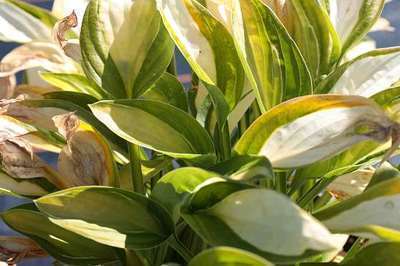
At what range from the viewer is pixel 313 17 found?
0.55 m

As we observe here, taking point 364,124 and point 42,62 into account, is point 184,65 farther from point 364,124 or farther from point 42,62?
point 364,124

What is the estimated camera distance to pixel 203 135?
0.49 meters

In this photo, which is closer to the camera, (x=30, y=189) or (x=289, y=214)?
(x=289, y=214)

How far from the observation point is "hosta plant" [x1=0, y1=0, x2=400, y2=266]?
1.32ft

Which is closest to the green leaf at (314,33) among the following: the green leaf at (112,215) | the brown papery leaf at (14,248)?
the green leaf at (112,215)

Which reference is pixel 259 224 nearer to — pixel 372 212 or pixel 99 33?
pixel 372 212

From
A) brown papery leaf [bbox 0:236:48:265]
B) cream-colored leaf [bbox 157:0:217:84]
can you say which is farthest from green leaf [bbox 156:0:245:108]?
brown papery leaf [bbox 0:236:48:265]

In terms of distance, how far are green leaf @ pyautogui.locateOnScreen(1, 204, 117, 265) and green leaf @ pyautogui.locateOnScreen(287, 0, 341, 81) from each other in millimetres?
245

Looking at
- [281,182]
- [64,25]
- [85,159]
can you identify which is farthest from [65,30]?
[281,182]

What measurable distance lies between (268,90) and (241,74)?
45mm

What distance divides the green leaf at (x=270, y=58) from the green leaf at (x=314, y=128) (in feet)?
0.16

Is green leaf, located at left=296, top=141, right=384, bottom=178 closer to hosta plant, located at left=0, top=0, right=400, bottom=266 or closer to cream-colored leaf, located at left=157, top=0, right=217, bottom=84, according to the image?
hosta plant, located at left=0, top=0, right=400, bottom=266

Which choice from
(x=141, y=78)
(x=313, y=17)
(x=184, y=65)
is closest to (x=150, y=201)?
(x=141, y=78)

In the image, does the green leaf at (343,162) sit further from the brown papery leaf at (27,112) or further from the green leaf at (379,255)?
the brown papery leaf at (27,112)
